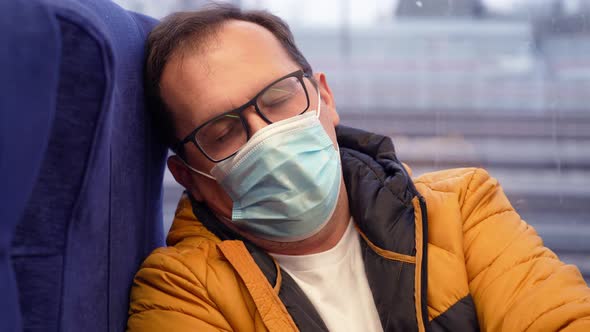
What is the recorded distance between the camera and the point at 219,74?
61.8 inches

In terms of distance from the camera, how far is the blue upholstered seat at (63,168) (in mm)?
778

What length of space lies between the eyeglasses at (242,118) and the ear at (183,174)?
0.11 metres

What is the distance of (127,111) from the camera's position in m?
1.43

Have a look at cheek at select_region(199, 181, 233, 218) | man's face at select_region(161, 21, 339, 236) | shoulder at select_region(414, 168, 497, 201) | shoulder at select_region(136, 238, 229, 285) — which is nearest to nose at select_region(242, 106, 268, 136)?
man's face at select_region(161, 21, 339, 236)

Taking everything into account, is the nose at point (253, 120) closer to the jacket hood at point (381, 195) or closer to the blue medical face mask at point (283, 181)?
the blue medical face mask at point (283, 181)

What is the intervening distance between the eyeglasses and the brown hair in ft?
0.40

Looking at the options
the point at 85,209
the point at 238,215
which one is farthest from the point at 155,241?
the point at 85,209

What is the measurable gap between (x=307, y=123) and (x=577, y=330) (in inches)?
28.9

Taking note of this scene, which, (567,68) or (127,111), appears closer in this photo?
(127,111)

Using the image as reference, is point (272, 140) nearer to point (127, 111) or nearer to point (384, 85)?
point (127, 111)

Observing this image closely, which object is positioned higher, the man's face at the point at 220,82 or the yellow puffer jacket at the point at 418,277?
the man's face at the point at 220,82

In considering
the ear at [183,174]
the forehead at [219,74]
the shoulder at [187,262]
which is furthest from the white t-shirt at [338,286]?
the forehead at [219,74]

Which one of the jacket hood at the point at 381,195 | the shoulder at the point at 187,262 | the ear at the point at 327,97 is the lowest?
the shoulder at the point at 187,262

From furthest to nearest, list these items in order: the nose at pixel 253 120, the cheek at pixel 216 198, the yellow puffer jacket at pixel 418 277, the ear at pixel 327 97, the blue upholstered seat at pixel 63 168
Result: the ear at pixel 327 97 → the cheek at pixel 216 198 → the nose at pixel 253 120 → the yellow puffer jacket at pixel 418 277 → the blue upholstered seat at pixel 63 168
